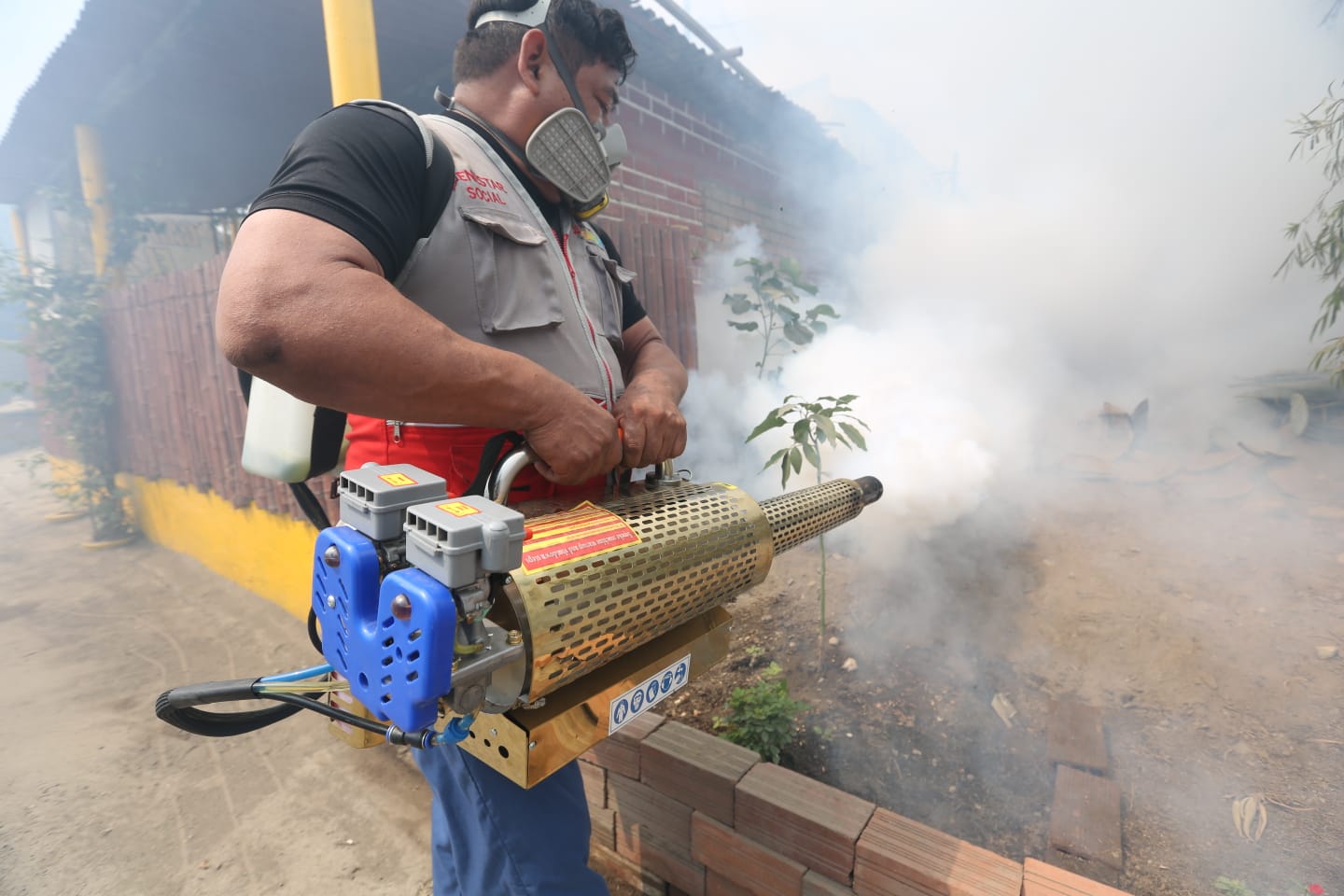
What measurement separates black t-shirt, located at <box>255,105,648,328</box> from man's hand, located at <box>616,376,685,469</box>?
0.51 meters

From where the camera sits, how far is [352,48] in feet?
9.94

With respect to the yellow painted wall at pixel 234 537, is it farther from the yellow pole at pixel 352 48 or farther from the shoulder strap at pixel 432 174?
the shoulder strap at pixel 432 174

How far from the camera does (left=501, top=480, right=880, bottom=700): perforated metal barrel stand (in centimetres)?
86

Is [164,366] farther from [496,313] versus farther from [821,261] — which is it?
[821,261]

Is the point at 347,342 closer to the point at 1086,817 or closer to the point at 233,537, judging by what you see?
the point at 1086,817

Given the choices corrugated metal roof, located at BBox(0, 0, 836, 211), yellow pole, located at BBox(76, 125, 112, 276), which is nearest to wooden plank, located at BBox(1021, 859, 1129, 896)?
corrugated metal roof, located at BBox(0, 0, 836, 211)

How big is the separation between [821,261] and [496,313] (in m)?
7.67

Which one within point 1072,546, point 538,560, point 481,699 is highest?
point 538,560

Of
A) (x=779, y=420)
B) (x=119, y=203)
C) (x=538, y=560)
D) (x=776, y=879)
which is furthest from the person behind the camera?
(x=119, y=203)

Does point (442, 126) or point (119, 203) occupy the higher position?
point (119, 203)

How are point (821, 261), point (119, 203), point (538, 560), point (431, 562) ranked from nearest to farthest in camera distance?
1. point (431, 562)
2. point (538, 560)
3. point (119, 203)
4. point (821, 261)

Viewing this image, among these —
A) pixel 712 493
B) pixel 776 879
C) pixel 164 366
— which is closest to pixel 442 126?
pixel 712 493

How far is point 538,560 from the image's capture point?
869mm

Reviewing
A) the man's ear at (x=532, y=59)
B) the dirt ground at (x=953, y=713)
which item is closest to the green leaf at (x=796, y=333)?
the dirt ground at (x=953, y=713)
